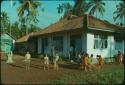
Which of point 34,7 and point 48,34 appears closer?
point 48,34

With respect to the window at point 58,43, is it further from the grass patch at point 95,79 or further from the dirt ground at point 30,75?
the grass patch at point 95,79

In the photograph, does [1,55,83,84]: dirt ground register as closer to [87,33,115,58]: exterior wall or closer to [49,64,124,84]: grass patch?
[49,64,124,84]: grass patch

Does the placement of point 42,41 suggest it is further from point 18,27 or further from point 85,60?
point 18,27

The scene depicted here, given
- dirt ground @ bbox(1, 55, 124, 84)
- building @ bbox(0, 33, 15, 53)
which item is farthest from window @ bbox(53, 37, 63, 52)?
building @ bbox(0, 33, 15, 53)

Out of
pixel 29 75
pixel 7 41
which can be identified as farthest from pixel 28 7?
pixel 29 75

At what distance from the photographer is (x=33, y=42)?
4597 cm

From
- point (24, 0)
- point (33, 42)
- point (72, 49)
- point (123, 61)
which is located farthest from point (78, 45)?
point (24, 0)

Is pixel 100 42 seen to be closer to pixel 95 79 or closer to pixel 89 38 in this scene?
pixel 89 38

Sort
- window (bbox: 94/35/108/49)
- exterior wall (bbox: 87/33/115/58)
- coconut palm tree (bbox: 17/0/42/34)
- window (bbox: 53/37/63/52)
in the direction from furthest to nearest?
coconut palm tree (bbox: 17/0/42/34) < window (bbox: 53/37/63/52) < window (bbox: 94/35/108/49) < exterior wall (bbox: 87/33/115/58)

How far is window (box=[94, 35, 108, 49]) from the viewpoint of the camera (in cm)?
3042

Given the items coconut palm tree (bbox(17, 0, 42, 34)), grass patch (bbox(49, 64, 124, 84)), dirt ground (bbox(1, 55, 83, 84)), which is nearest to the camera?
grass patch (bbox(49, 64, 124, 84))

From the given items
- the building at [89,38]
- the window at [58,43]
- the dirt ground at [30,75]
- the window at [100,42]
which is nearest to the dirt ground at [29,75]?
→ the dirt ground at [30,75]

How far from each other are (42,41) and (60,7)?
33525mm

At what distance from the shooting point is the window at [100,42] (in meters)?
30.4
